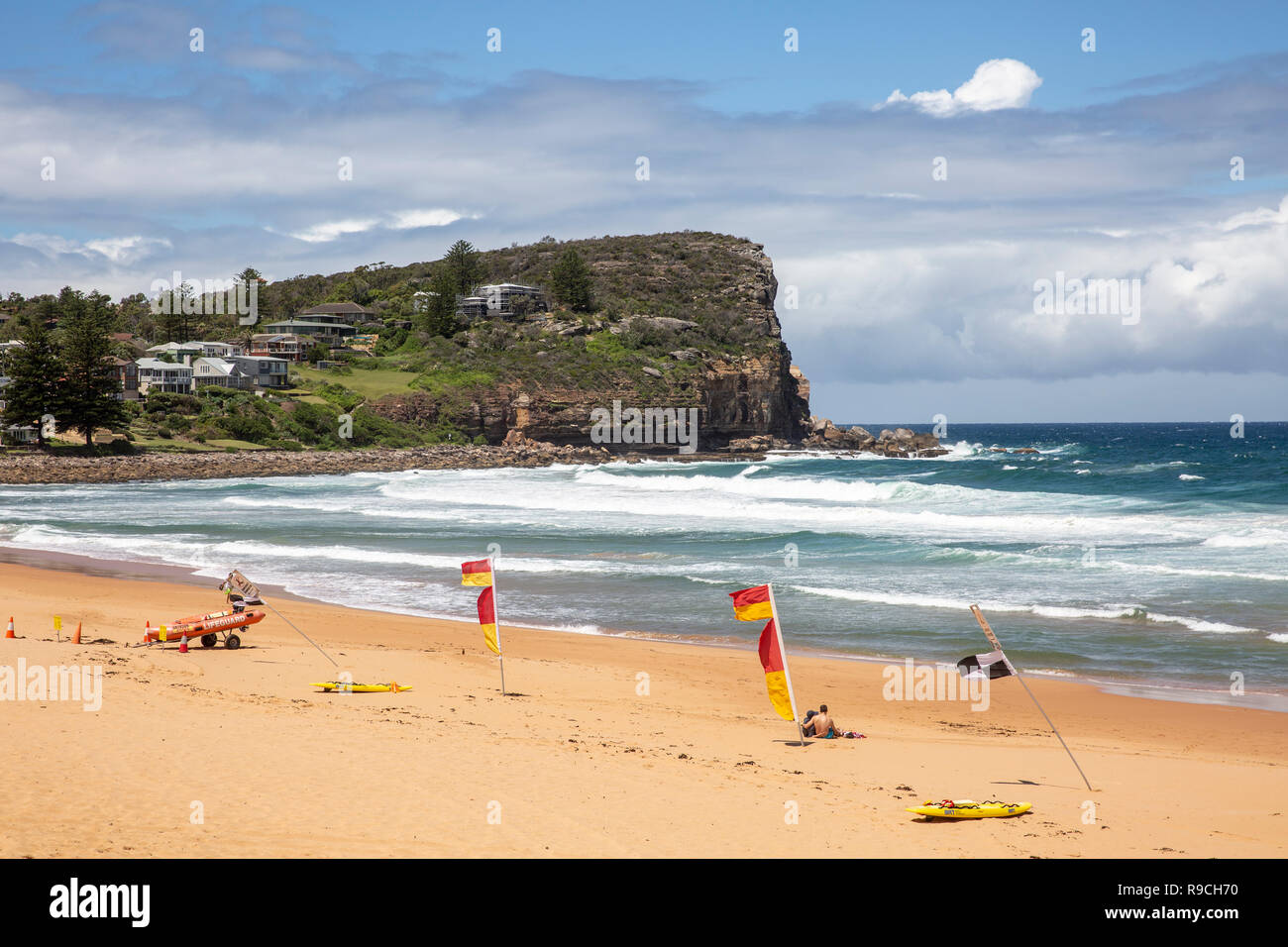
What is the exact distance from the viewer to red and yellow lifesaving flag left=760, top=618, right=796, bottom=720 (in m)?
10.9

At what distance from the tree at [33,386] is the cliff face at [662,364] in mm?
25616

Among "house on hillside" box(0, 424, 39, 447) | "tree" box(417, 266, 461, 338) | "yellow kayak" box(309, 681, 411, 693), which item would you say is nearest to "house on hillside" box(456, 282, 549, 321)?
"tree" box(417, 266, 461, 338)

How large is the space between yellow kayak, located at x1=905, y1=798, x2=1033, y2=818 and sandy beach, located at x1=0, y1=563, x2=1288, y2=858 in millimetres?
114

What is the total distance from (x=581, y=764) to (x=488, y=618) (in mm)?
4645

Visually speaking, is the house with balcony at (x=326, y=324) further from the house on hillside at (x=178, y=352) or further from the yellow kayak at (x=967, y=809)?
the yellow kayak at (x=967, y=809)

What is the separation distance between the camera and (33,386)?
6256cm

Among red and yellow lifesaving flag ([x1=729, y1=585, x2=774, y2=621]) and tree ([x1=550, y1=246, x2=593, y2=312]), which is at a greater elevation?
tree ([x1=550, y1=246, x2=593, y2=312])

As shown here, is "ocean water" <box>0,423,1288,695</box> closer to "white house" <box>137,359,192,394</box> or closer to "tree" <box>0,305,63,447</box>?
"tree" <box>0,305,63,447</box>

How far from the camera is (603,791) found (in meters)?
8.69

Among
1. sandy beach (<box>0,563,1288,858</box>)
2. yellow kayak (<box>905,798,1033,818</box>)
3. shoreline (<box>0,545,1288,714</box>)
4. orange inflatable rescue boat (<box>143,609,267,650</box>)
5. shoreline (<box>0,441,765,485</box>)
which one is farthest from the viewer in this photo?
shoreline (<box>0,441,765,485</box>)

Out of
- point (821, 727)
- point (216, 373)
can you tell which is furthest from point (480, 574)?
point (216, 373)

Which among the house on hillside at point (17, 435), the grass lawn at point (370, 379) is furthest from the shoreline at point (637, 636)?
the grass lawn at point (370, 379)

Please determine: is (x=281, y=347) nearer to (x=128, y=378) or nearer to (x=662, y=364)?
(x=128, y=378)

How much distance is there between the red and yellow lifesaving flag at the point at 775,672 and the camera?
10930mm
